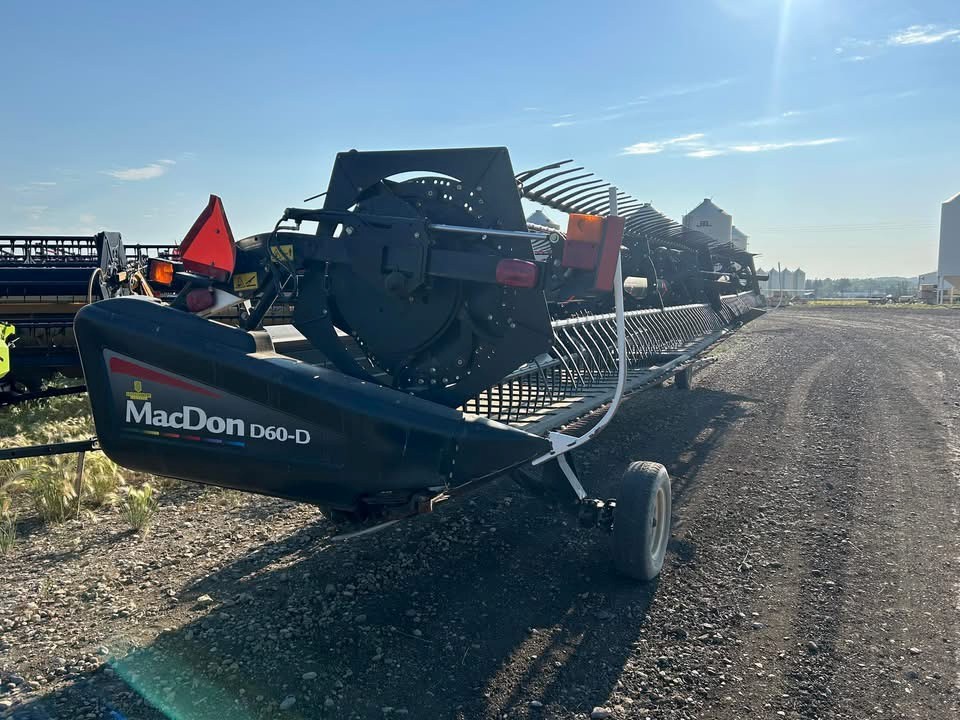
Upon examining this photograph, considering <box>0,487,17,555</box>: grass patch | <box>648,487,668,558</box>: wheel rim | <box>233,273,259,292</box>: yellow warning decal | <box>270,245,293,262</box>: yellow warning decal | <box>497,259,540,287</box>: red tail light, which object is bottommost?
<box>0,487,17,555</box>: grass patch

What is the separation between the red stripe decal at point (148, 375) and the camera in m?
3.33

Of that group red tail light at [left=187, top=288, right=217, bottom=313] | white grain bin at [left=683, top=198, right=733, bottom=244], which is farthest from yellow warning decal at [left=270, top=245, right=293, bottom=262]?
white grain bin at [left=683, top=198, right=733, bottom=244]

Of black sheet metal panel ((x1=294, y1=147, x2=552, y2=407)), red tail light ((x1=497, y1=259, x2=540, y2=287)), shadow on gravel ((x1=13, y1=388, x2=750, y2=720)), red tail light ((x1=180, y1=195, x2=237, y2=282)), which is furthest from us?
black sheet metal panel ((x1=294, y1=147, x2=552, y2=407))

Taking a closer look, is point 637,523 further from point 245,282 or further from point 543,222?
point 543,222

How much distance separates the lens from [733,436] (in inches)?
330

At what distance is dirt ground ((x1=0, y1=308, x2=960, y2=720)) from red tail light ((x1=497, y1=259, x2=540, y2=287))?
1680mm

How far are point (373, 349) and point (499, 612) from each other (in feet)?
5.11

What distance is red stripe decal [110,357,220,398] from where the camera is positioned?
3328 mm

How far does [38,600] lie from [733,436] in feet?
22.3

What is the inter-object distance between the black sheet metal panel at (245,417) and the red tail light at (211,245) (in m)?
0.45

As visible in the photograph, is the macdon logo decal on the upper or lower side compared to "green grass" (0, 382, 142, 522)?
→ upper

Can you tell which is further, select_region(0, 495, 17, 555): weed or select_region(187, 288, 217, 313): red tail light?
select_region(0, 495, 17, 555): weed

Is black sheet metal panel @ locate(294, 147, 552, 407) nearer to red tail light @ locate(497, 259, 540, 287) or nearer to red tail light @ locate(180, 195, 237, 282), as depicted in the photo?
red tail light @ locate(497, 259, 540, 287)


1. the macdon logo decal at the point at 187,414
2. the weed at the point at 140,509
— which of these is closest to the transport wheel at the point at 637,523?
the macdon logo decal at the point at 187,414
